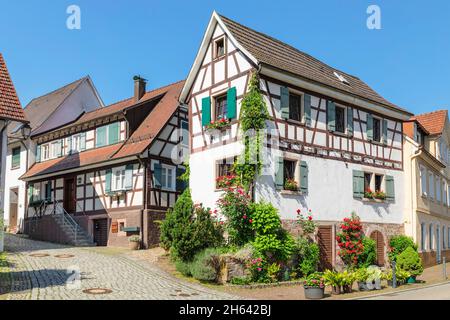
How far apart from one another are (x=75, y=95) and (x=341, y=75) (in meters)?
18.5

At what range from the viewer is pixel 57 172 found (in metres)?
29.8

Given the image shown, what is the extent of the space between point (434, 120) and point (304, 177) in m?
17.7

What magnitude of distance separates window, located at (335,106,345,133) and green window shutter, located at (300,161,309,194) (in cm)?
331

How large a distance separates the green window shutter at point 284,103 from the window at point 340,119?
3.70 m

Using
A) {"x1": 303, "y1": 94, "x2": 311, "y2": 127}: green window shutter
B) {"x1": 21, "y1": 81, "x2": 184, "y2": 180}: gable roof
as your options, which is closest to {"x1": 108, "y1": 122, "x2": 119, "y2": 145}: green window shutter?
{"x1": 21, "y1": 81, "x2": 184, "y2": 180}: gable roof

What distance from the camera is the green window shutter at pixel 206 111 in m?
21.5

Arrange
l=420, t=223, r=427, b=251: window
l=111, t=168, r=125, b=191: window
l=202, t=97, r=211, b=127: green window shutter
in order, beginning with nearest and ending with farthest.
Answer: l=202, t=97, r=211, b=127: green window shutter → l=111, t=168, r=125, b=191: window → l=420, t=223, r=427, b=251: window

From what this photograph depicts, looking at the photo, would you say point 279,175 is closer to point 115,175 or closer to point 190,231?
point 190,231

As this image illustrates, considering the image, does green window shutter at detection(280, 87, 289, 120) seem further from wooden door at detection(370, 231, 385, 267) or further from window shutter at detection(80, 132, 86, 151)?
window shutter at detection(80, 132, 86, 151)

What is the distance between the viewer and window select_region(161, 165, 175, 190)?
26.5m

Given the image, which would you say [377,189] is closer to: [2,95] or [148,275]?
[148,275]

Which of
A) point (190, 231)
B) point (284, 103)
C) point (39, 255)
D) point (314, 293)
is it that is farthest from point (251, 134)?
point (39, 255)

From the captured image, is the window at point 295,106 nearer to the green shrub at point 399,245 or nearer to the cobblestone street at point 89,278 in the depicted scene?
the green shrub at point 399,245

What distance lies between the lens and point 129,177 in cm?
2625
